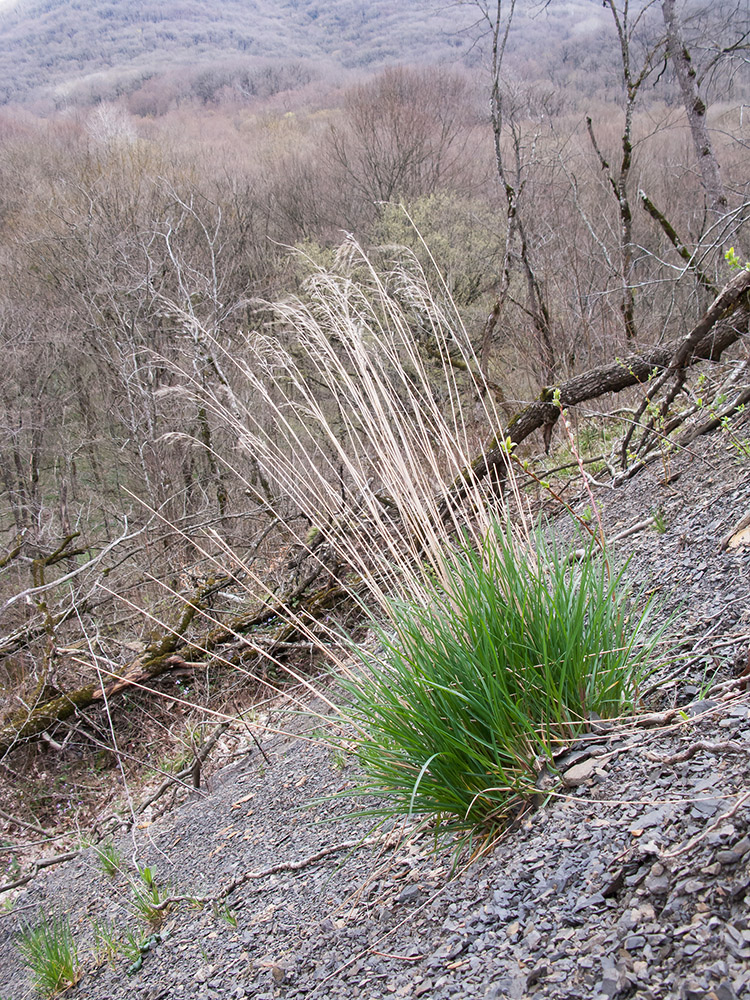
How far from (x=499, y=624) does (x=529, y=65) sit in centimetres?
3790

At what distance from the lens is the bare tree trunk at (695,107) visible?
5900 mm

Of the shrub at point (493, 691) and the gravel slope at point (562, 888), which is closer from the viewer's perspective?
the gravel slope at point (562, 888)

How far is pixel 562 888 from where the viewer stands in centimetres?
122

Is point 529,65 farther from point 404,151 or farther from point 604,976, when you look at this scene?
point 604,976

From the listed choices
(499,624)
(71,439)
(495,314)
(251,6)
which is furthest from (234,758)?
(251,6)

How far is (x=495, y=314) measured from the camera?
7.01 m

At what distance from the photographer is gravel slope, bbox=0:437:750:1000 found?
101 cm

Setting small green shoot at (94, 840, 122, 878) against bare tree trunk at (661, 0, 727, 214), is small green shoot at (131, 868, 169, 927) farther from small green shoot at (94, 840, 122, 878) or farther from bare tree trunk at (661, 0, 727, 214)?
bare tree trunk at (661, 0, 727, 214)

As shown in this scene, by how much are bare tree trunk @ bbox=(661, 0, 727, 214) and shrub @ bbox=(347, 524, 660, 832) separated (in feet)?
19.1

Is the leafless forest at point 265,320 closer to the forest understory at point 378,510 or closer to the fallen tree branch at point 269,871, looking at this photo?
the forest understory at point 378,510

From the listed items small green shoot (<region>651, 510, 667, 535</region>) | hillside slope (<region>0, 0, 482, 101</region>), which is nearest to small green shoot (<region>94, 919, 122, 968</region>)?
small green shoot (<region>651, 510, 667, 535</region>)

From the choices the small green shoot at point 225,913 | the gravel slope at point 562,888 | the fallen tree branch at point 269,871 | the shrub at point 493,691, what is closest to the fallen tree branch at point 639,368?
the shrub at point 493,691

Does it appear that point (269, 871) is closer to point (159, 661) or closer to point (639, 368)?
point (159, 661)

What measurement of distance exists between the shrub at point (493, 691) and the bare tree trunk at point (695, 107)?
582 cm
